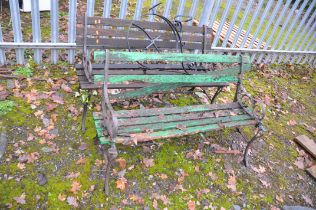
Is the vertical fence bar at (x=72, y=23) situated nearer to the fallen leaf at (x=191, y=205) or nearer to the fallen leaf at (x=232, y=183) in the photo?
the fallen leaf at (x=191, y=205)

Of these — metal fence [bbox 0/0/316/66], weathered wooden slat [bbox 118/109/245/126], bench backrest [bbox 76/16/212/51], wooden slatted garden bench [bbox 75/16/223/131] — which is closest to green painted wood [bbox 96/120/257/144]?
weathered wooden slat [bbox 118/109/245/126]

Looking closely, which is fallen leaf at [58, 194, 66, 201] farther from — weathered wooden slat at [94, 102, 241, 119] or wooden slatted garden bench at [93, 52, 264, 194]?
weathered wooden slat at [94, 102, 241, 119]

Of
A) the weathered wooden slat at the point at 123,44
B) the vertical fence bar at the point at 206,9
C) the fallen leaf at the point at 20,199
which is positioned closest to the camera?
the fallen leaf at the point at 20,199

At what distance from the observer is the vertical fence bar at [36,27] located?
388 centimetres

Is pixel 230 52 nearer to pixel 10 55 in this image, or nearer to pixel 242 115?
pixel 242 115

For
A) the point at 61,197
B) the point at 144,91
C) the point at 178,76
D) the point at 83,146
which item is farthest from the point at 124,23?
the point at 61,197

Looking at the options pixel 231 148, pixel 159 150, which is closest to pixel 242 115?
pixel 231 148

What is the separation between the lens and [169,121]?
3189 mm

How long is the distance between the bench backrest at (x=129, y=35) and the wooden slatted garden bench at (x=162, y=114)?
73cm

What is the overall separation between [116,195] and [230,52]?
155 inches

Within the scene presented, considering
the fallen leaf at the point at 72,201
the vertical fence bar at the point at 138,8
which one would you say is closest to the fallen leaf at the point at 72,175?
the fallen leaf at the point at 72,201

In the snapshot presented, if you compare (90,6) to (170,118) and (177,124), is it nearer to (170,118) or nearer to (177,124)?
(170,118)

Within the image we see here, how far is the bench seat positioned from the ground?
22.3 inches

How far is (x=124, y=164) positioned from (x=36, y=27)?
2.37 metres
